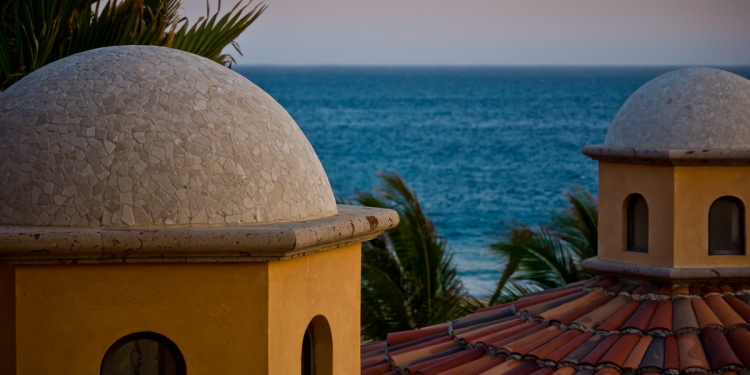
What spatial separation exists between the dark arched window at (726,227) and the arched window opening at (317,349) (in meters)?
6.64

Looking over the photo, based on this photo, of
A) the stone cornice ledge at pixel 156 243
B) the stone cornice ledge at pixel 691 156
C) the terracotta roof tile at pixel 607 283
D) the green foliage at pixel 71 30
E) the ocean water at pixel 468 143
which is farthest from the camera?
the ocean water at pixel 468 143

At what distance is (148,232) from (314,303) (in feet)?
3.56

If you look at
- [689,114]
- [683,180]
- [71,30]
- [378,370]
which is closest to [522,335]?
[378,370]

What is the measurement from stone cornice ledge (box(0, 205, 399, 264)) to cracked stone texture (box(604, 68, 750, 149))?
706 cm

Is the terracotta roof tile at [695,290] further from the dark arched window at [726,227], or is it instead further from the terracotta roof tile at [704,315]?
the dark arched window at [726,227]

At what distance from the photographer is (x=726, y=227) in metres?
11.5

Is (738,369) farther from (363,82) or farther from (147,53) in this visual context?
(363,82)

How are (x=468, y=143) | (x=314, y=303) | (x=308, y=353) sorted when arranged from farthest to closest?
(x=468, y=143) < (x=308, y=353) < (x=314, y=303)

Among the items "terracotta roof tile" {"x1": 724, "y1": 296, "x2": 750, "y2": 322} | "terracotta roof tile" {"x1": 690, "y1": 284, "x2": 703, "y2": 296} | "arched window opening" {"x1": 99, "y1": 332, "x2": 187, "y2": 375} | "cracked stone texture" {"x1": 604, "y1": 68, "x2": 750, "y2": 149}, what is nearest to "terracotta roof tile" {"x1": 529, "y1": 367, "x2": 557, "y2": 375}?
"terracotta roof tile" {"x1": 724, "y1": 296, "x2": 750, "y2": 322}

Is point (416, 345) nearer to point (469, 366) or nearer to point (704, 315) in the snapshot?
point (469, 366)

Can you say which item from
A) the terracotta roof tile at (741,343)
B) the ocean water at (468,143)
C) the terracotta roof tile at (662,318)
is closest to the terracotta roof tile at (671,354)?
the terracotta roof tile at (662,318)

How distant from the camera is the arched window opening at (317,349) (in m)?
5.93

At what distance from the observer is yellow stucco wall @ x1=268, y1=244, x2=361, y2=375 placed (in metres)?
5.32

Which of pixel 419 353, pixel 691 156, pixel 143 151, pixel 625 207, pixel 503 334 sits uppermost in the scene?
pixel 143 151
